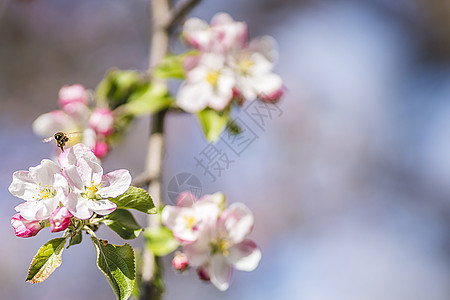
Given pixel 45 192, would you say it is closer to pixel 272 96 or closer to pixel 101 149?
pixel 101 149

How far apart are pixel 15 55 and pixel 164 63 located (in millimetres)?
3005

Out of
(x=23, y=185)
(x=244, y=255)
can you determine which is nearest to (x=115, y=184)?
(x=23, y=185)

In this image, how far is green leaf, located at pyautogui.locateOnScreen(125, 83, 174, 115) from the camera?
1424mm

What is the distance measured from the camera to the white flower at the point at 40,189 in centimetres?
77

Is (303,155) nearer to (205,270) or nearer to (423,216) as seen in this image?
(423,216)

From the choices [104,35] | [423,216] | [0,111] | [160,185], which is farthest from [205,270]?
[423,216]

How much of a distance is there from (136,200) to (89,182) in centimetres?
8

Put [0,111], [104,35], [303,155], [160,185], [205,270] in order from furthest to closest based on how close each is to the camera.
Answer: [303,155], [104,35], [0,111], [160,185], [205,270]

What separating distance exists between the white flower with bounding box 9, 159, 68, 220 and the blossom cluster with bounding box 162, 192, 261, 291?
0.37m

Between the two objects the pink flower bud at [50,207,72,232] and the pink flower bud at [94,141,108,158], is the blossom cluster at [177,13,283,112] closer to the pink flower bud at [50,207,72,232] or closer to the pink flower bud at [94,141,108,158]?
the pink flower bud at [94,141,108,158]

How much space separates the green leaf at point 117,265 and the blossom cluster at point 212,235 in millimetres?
329

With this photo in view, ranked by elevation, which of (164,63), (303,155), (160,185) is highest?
(303,155)

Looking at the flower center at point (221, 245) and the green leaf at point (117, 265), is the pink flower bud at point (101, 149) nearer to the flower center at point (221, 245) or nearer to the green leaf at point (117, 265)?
the flower center at point (221, 245)

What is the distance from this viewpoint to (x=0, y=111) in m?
3.88
